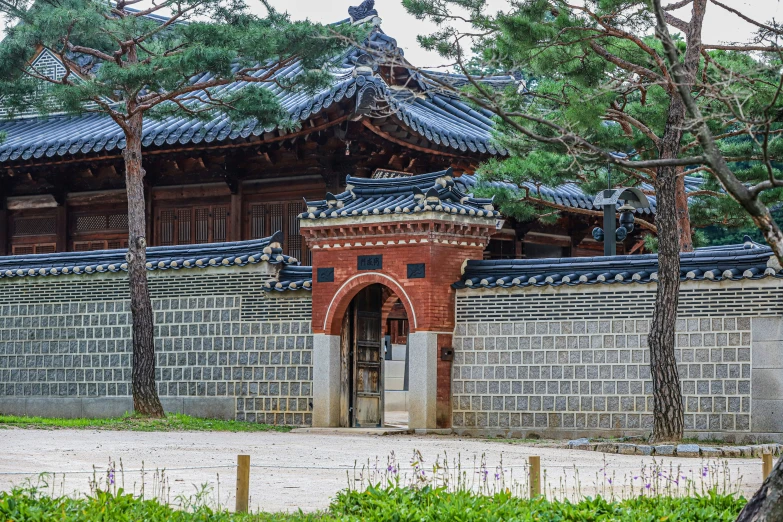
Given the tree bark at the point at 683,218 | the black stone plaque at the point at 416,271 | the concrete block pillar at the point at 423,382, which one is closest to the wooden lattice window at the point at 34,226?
the black stone plaque at the point at 416,271

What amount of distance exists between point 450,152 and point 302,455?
28.1ft

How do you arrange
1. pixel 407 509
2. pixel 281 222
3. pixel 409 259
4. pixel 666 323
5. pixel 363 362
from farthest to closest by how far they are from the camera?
pixel 281 222 < pixel 363 362 < pixel 409 259 < pixel 666 323 < pixel 407 509

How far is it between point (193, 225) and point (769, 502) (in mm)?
16769

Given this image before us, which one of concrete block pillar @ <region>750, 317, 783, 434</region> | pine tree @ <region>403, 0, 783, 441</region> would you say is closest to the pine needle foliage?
pine tree @ <region>403, 0, 783, 441</region>

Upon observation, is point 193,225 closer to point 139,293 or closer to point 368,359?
point 139,293

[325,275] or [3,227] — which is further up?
[3,227]

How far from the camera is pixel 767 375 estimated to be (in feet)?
51.5

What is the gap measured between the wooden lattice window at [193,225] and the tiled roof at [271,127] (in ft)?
5.66

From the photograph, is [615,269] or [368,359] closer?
[615,269]

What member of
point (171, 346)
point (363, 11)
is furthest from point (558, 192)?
point (171, 346)

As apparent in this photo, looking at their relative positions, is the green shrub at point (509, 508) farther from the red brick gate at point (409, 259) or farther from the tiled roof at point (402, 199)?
the tiled roof at point (402, 199)

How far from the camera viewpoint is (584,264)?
1708cm

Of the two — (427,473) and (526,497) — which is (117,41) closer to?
(427,473)

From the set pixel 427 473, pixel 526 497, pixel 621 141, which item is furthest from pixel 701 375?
pixel 526 497
